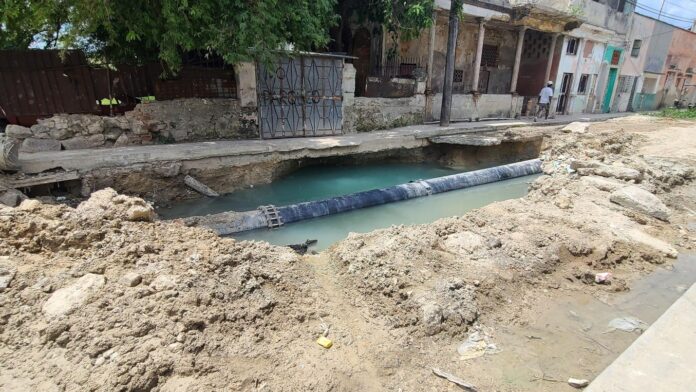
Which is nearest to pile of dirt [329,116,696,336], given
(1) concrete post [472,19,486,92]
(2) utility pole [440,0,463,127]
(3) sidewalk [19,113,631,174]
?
(3) sidewalk [19,113,631,174]

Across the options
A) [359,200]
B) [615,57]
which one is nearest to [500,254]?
[359,200]

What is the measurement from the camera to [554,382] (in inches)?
113

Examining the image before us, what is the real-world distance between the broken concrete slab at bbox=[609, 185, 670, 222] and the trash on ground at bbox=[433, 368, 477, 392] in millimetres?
5624

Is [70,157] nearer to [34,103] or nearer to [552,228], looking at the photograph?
[34,103]

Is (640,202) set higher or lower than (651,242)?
higher

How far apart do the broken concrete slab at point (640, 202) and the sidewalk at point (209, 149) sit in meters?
5.63

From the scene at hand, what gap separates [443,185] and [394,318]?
616 centimetres

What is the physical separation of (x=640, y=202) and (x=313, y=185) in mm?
6559

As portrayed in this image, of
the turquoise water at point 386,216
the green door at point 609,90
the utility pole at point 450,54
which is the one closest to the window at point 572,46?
the green door at point 609,90

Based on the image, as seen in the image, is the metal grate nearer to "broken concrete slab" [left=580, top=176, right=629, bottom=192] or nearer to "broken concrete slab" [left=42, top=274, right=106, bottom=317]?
"broken concrete slab" [left=580, top=176, right=629, bottom=192]

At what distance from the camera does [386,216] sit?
7.45m

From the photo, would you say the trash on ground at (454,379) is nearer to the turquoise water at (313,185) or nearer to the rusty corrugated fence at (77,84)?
the turquoise water at (313,185)

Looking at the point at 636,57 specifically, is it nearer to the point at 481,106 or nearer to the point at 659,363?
the point at 481,106

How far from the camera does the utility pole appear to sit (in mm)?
11812
